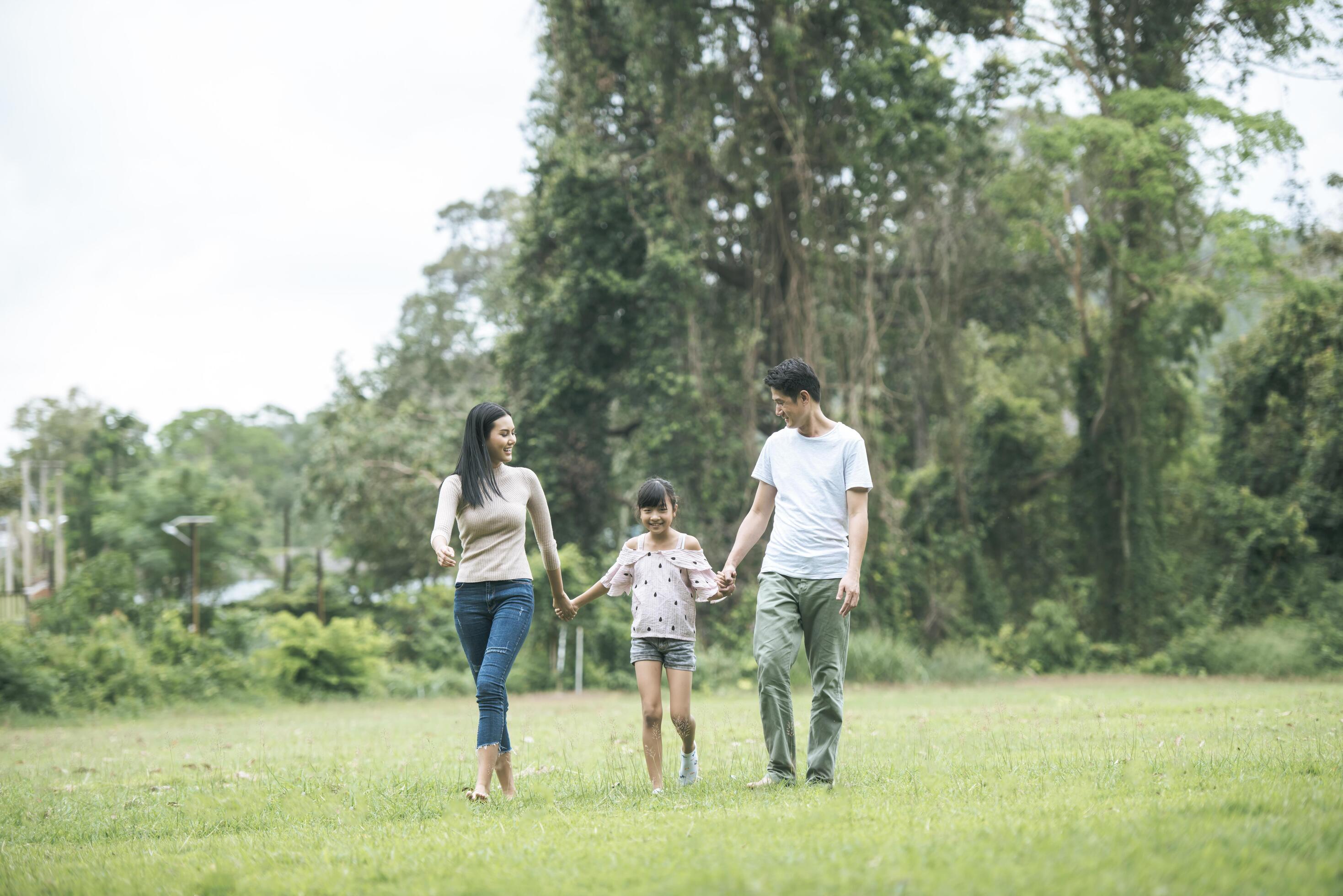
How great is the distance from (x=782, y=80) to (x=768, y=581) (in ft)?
53.1

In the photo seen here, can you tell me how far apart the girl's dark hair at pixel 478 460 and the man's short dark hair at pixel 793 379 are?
1.43 m

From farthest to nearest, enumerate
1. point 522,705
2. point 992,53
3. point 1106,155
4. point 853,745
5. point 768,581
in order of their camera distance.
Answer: point 992,53
point 1106,155
point 522,705
point 853,745
point 768,581

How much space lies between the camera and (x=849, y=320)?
21.6 m

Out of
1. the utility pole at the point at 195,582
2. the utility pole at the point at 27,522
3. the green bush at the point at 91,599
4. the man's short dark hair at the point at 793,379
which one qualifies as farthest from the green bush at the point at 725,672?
the utility pole at the point at 27,522

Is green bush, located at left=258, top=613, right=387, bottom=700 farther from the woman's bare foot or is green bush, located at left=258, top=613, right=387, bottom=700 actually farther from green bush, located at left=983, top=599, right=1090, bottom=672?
the woman's bare foot

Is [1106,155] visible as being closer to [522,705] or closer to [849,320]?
[849,320]

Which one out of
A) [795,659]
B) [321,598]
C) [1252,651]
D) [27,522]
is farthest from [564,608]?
[27,522]

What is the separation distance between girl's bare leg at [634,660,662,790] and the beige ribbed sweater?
809mm

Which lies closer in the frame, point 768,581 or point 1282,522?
point 768,581

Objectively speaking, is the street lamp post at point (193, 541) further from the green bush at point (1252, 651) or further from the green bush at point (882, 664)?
the green bush at point (1252, 651)

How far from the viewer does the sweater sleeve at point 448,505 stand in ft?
18.7

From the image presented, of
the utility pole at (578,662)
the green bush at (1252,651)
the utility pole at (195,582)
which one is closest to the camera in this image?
the green bush at (1252,651)

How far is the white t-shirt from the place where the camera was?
19.1ft

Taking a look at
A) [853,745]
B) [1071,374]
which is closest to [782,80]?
[1071,374]
